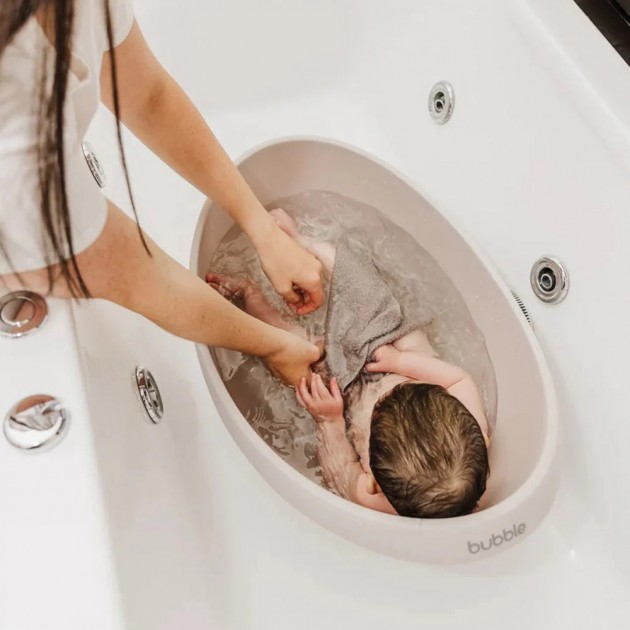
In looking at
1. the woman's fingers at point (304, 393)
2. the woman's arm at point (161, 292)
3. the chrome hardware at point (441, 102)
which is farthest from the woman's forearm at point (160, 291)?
the chrome hardware at point (441, 102)

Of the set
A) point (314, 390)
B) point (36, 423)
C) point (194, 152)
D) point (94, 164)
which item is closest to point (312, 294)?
point (314, 390)

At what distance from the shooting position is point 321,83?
1321 millimetres

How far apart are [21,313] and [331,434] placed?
47 cm

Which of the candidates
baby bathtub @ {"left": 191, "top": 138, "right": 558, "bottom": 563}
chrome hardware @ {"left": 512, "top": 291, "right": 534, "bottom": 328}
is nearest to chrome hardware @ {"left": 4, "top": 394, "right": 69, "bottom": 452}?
baby bathtub @ {"left": 191, "top": 138, "right": 558, "bottom": 563}

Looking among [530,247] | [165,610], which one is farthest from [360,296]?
[165,610]

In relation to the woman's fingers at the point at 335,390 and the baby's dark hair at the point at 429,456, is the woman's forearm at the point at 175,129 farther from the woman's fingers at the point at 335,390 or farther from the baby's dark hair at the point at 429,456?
the baby's dark hair at the point at 429,456

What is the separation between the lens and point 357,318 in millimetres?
981

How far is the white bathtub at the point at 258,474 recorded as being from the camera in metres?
0.58

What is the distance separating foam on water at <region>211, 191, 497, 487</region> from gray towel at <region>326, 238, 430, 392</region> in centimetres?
5

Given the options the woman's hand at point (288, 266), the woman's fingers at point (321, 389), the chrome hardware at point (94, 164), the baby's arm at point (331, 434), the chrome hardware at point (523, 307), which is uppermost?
the chrome hardware at point (94, 164)

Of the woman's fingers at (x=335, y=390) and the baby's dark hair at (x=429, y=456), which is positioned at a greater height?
the woman's fingers at (x=335, y=390)

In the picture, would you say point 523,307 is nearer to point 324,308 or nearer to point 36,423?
point 324,308

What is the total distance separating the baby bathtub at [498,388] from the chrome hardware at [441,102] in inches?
7.2

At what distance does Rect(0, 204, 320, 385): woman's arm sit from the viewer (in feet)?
1.76
